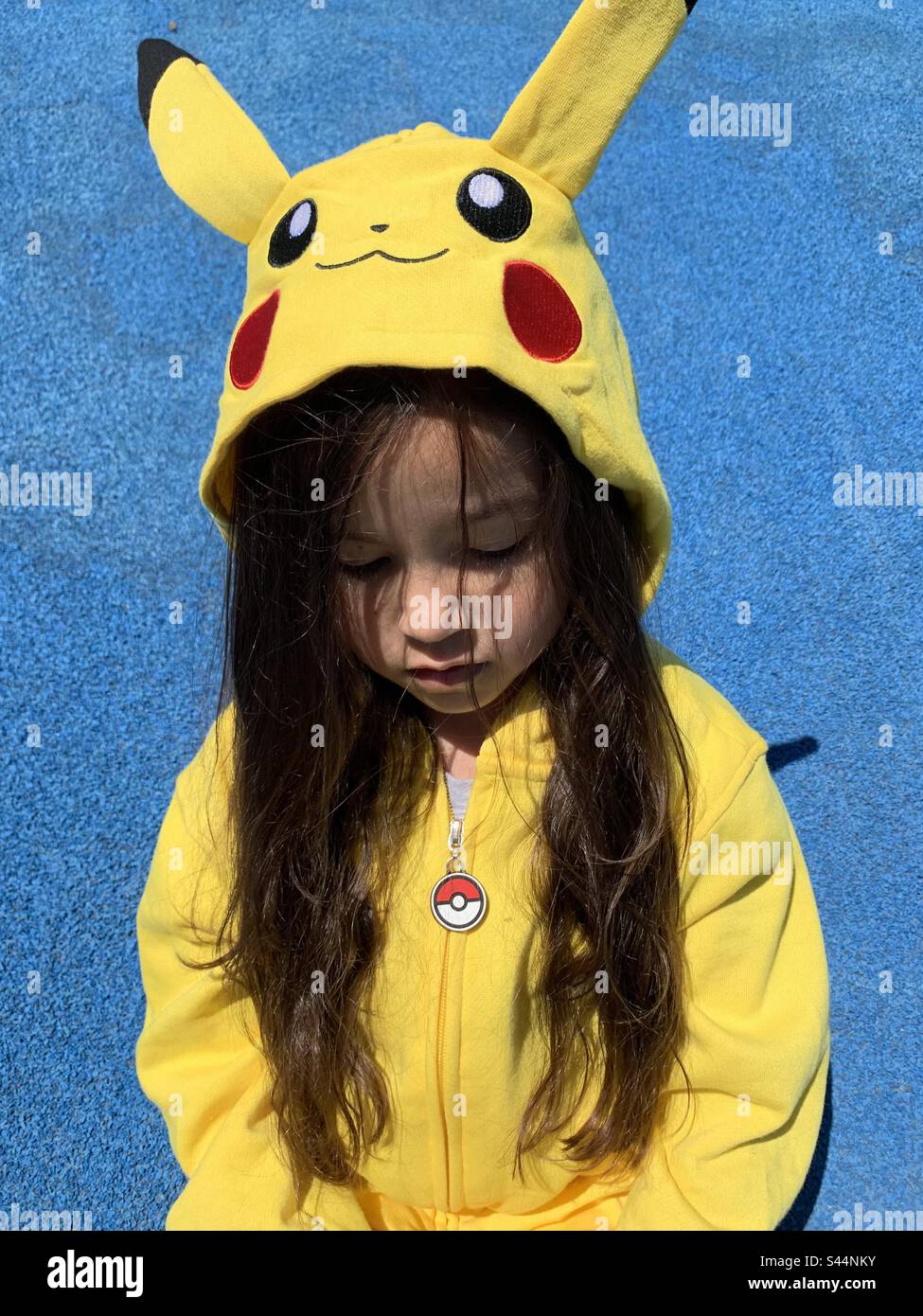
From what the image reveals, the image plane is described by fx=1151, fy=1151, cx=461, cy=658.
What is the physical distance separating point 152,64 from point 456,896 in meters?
0.89

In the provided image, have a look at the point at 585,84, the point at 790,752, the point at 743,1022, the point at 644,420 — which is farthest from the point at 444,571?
the point at 644,420

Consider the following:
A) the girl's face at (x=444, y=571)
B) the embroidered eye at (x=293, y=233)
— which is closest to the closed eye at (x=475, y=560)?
the girl's face at (x=444, y=571)

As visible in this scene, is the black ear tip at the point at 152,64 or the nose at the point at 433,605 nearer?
the nose at the point at 433,605

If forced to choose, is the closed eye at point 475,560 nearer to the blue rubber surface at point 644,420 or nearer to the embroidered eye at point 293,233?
the embroidered eye at point 293,233

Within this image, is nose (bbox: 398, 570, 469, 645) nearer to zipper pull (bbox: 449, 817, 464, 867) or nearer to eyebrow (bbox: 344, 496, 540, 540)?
eyebrow (bbox: 344, 496, 540, 540)

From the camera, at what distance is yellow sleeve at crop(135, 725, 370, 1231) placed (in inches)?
49.4

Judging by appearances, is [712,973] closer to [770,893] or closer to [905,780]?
[770,893]

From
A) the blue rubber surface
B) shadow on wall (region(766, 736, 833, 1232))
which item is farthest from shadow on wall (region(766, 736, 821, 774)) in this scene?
shadow on wall (region(766, 736, 833, 1232))

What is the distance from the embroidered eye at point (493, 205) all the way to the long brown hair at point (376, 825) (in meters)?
0.22

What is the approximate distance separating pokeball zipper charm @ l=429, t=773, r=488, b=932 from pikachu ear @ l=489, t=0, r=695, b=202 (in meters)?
0.64

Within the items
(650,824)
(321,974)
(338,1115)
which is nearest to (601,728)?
(650,824)

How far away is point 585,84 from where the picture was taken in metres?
0.99

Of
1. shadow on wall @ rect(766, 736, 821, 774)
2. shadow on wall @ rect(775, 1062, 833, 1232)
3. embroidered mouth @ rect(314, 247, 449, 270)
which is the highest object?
embroidered mouth @ rect(314, 247, 449, 270)

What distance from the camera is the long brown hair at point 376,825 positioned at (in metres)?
1.08
